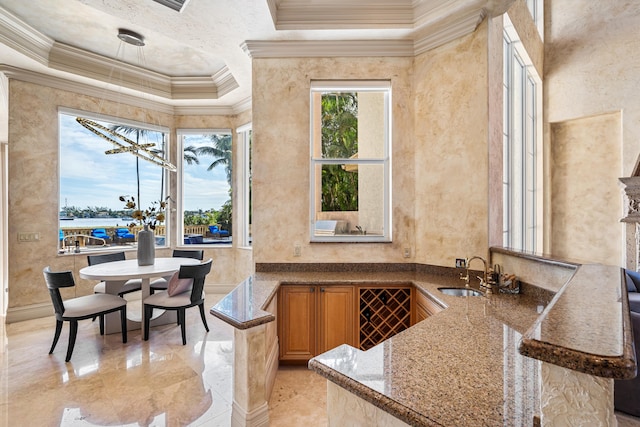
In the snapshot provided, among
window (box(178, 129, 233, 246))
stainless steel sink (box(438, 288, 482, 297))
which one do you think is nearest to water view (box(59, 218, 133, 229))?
window (box(178, 129, 233, 246))

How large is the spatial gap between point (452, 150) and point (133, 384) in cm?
342

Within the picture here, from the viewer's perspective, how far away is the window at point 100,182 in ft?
13.9

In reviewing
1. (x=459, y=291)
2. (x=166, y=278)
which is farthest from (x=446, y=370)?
(x=166, y=278)

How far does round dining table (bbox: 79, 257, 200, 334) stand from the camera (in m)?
3.07

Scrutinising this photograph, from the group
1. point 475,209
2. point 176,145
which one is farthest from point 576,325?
point 176,145

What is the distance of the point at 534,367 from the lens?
1.13 m

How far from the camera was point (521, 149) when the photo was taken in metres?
3.96

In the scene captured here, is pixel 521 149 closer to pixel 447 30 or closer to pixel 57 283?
pixel 447 30

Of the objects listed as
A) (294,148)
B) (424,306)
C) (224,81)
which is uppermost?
(224,81)

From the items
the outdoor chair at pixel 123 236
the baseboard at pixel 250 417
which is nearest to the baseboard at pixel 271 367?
the baseboard at pixel 250 417

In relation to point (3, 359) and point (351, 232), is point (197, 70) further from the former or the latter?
point (3, 359)

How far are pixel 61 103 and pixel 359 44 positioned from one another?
4210mm

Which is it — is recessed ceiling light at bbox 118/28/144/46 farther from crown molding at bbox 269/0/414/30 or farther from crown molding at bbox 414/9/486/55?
crown molding at bbox 414/9/486/55

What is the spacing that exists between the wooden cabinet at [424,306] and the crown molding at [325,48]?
93.8 inches
